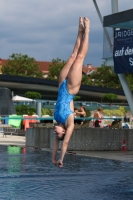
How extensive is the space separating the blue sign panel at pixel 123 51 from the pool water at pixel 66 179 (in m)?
5.31

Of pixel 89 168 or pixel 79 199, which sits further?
pixel 89 168

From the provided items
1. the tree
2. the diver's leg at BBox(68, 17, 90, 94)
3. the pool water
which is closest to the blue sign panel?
the pool water

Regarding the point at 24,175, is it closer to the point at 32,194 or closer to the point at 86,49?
the point at 32,194

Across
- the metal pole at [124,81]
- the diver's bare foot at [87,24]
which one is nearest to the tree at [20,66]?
the metal pole at [124,81]

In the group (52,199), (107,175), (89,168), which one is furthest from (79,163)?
(52,199)

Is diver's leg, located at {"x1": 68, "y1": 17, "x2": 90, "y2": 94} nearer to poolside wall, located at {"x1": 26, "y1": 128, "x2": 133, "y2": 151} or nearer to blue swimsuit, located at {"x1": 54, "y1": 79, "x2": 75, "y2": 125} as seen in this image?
blue swimsuit, located at {"x1": 54, "y1": 79, "x2": 75, "y2": 125}

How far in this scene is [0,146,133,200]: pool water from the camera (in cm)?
919

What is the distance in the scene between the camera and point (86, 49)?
8.39m

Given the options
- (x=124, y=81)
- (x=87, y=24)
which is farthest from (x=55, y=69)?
(x=87, y=24)

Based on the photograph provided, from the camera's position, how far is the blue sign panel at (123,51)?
2077 cm

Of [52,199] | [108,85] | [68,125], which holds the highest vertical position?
[108,85]

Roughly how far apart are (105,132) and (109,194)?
11.4 m

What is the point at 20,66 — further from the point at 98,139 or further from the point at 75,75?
the point at 75,75

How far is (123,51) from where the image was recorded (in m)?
21.0
